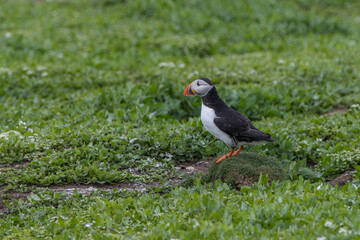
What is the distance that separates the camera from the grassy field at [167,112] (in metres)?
5.47

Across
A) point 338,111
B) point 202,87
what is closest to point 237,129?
point 202,87

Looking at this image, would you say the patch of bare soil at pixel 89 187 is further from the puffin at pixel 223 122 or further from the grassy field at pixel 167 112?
the puffin at pixel 223 122

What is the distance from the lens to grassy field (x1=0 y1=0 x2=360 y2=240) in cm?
547

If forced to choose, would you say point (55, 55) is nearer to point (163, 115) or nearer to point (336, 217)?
point (163, 115)

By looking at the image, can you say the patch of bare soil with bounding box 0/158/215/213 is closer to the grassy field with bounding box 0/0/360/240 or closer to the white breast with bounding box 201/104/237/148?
the grassy field with bounding box 0/0/360/240

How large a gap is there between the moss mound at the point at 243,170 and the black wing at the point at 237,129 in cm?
32

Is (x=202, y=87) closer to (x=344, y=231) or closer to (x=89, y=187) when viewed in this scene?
(x=89, y=187)

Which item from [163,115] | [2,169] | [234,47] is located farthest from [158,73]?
[2,169]

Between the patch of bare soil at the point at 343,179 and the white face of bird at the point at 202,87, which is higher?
the white face of bird at the point at 202,87

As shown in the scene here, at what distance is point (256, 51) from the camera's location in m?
14.5

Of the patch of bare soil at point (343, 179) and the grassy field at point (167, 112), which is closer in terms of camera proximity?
the grassy field at point (167, 112)

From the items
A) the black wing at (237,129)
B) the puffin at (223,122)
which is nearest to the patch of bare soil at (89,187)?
the puffin at (223,122)

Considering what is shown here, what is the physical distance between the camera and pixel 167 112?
9742 millimetres

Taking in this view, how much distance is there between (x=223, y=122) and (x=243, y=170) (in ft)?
2.36
